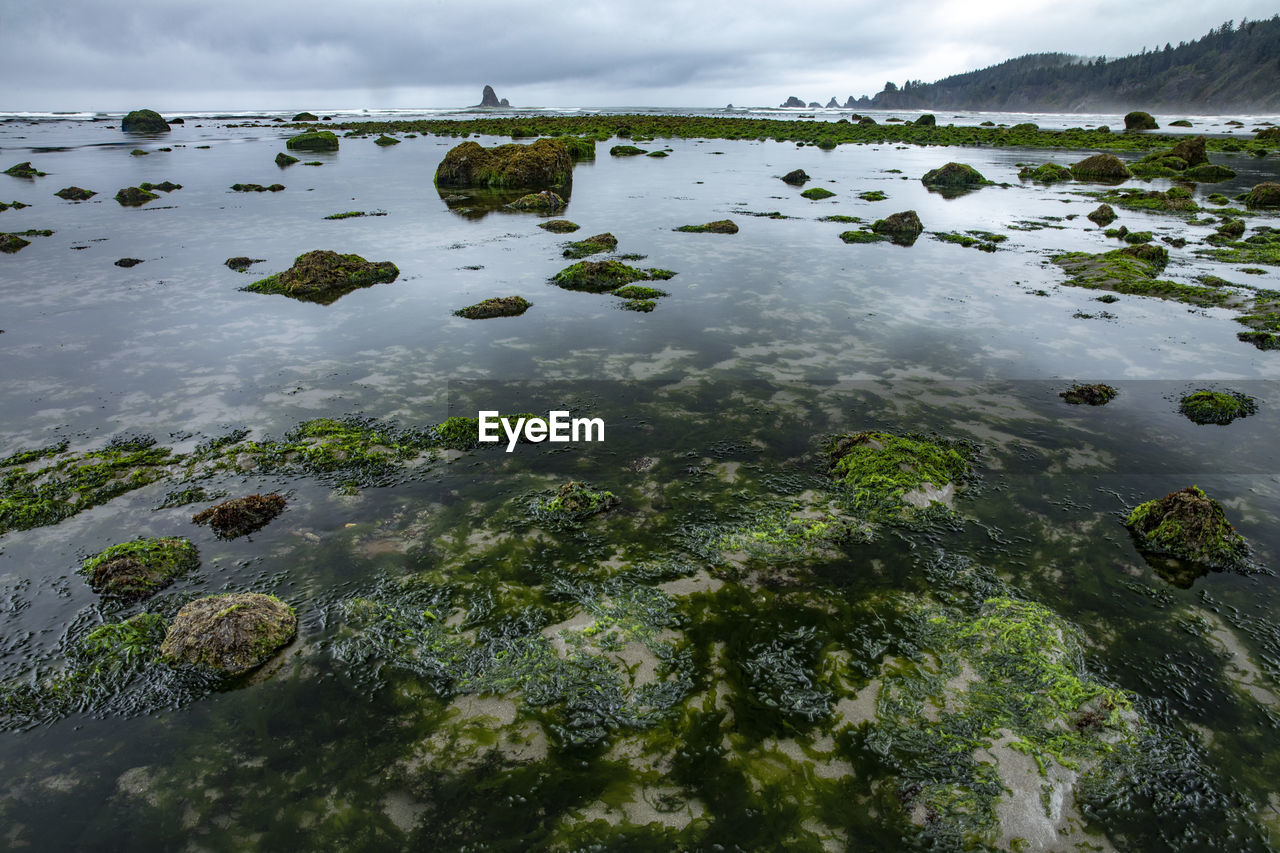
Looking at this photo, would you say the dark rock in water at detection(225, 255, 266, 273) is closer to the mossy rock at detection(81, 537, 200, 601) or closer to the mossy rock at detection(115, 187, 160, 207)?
the mossy rock at detection(81, 537, 200, 601)

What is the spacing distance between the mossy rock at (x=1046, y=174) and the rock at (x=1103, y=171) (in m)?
1.03

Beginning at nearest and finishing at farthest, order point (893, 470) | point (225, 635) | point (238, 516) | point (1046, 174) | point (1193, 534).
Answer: point (225, 635) → point (1193, 534) → point (238, 516) → point (893, 470) → point (1046, 174)

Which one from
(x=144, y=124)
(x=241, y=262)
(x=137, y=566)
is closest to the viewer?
(x=137, y=566)

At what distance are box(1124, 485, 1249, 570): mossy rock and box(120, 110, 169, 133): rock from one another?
12401 cm

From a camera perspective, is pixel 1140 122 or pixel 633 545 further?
pixel 1140 122

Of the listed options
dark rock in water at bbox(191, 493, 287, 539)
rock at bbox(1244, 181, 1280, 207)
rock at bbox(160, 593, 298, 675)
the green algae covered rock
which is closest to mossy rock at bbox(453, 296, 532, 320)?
dark rock in water at bbox(191, 493, 287, 539)

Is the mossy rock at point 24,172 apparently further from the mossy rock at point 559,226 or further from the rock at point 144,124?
the rock at point 144,124

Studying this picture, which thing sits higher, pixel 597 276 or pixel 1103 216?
pixel 1103 216

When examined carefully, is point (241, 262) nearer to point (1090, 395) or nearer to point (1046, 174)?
point (1090, 395)

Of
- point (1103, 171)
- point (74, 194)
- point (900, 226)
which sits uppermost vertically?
point (1103, 171)

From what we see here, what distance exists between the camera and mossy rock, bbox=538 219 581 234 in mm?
27055

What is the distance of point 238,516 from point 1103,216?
36918 mm

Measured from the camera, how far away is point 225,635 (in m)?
6.36

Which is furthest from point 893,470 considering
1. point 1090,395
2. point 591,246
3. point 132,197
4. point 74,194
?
point 74,194
